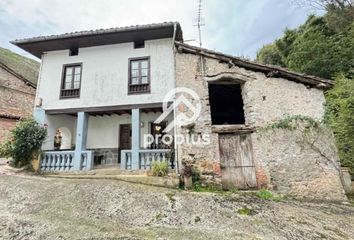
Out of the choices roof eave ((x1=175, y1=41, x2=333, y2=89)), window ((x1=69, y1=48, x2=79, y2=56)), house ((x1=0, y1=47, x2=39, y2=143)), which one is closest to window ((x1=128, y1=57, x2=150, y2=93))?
roof eave ((x1=175, y1=41, x2=333, y2=89))

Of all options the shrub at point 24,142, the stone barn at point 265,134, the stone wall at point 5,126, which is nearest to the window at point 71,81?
the shrub at point 24,142

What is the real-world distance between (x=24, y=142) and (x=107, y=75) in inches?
177

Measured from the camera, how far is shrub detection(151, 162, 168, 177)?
7465 mm

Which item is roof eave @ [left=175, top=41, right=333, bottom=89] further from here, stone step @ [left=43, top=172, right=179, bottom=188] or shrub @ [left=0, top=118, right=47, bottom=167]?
shrub @ [left=0, top=118, right=47, bottom=167]

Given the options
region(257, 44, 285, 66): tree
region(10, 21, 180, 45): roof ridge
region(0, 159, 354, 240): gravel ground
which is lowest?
region(0, 159, 354, 240): gravel ground

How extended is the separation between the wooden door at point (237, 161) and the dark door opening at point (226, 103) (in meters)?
2.67

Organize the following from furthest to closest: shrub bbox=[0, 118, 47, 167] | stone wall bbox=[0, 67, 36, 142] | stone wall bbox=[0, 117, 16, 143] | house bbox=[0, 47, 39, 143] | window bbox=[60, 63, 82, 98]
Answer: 1. stone wall bbox=[0, 67, 36, 142]
2. house bbox=[0, 47, 39, 143]
3. stone wall bbox=[0, 117, 16, 143]
4. window bbox=[60, 63, 82, 98]
5. shrub bbox=[0, 118, 47, 167]

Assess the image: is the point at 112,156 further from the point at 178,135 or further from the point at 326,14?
the point at 326,14

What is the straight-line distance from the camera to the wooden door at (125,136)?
10.9 metres

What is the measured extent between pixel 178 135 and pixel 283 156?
403 cm

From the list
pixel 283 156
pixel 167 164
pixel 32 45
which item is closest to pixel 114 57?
pixel 32 45

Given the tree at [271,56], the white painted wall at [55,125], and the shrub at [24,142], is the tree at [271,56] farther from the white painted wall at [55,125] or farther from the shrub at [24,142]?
the shrub at [24,142]

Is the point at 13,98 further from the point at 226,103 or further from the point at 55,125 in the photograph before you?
the point at 226,103
